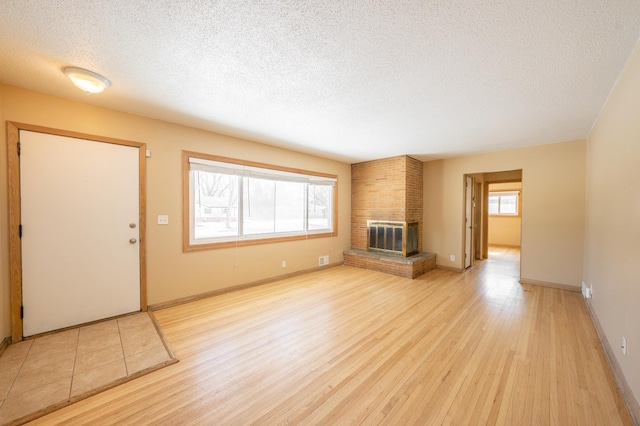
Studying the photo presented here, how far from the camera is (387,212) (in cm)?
543

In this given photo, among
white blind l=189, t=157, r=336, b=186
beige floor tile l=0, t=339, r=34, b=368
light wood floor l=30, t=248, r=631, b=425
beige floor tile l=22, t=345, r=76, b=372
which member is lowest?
light wood floor l=30, t=248, r=631, b=425

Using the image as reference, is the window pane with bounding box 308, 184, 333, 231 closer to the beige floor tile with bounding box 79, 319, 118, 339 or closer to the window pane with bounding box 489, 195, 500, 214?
the beige floor tile with bounding box 79, 319, 118, 339

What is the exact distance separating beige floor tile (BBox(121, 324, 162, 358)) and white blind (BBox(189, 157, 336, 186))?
2153mm

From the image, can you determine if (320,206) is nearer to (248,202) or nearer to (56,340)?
(248,202)

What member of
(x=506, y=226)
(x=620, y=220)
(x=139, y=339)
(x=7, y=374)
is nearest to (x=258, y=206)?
(x=139, y=339)

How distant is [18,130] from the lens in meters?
2.41

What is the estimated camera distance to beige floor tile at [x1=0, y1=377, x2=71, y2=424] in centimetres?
154

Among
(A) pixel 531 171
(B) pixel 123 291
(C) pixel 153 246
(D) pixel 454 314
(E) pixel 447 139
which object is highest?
(E) pixel 447 139

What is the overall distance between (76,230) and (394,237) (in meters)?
5.14

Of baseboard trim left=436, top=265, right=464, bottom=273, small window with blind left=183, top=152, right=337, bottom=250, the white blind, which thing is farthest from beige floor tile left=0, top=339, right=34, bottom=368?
baseboard trim left=436, top=265, right=464, bottom=273

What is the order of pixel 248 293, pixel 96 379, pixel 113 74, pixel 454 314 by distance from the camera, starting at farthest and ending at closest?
pixel 248 293 → pixel 454 314 → pixel 113 74 → pixel 96 379

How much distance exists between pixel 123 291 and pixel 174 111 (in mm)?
2333

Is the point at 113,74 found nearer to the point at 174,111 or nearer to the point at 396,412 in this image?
the point at 174,111

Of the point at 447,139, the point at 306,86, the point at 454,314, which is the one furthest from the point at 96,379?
the point at 447,139
